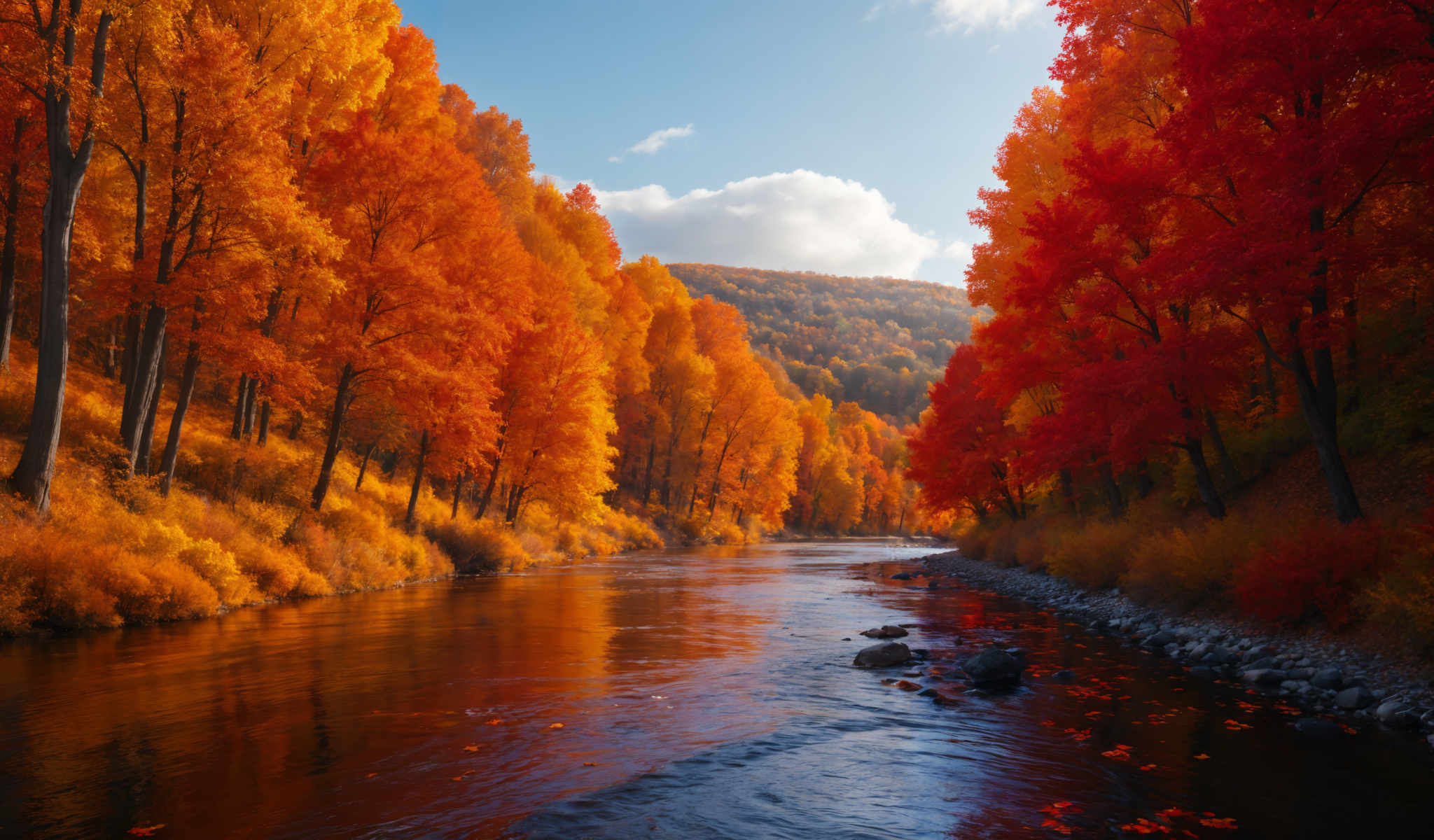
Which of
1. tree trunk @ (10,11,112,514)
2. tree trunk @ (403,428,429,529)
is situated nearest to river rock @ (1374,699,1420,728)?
tree trunk @ (10,11,112,514)

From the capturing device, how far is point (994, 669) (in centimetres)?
1133

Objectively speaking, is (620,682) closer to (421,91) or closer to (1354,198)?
(1354,198)

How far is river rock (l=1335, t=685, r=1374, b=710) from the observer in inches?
363

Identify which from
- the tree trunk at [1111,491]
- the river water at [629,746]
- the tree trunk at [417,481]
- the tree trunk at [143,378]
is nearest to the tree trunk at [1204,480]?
the river water at [629,746]

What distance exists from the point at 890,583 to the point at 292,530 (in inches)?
753

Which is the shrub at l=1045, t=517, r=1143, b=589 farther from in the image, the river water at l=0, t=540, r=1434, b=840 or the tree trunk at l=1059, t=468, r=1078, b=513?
the river water at l=0, t=540, r=1434, b=840

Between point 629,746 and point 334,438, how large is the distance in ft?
54.3

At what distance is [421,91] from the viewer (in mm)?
26812

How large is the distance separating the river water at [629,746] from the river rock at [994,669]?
0.31 metres

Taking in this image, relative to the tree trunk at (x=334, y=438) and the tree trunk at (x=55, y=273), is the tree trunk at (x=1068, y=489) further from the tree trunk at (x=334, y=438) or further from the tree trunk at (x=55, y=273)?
the tree trunk at (x=55, y=273)

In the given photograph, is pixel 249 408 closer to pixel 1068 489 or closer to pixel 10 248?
pixel 10 248

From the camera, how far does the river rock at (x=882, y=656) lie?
1266cm

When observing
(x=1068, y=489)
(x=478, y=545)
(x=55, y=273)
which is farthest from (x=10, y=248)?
(x=1068, y=489)

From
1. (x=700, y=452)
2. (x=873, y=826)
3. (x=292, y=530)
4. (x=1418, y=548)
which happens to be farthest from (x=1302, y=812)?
(x=700, y=452)
